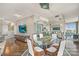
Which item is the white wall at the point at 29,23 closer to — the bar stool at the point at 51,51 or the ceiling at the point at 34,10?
the ceiling at the point at 34,10

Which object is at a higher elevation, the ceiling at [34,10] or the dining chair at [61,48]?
the ceiling at [34,10]

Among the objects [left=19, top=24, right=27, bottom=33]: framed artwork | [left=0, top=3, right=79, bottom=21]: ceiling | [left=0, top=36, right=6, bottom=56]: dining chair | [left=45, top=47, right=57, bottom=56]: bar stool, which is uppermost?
[left=0, top=3, right=79, bottom=21]: ceiling

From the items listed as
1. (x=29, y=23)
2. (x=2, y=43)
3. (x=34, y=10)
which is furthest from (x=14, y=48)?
(x=34, y=10)

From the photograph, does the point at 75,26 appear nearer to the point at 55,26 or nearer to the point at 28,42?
the point at 55,26

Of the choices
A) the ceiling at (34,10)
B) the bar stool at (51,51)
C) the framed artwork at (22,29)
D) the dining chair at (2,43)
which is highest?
the ceiling at (34,10)

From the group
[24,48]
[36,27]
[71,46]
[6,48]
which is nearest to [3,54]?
[6,48]

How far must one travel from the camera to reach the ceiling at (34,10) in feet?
3.37

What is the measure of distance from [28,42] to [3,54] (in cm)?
27

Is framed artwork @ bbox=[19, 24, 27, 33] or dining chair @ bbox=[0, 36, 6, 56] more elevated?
framed artwork @ bbox=[19, 24, 27, 33]

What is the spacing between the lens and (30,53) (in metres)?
1.06

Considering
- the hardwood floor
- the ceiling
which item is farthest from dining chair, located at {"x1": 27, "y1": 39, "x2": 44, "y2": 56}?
the ceiling

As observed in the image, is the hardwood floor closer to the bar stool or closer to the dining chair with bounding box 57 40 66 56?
the bar stool

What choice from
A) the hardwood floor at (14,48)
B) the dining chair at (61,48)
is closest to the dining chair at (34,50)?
the hardwood floor at (14,48)

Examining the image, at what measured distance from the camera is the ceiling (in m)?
1.03
